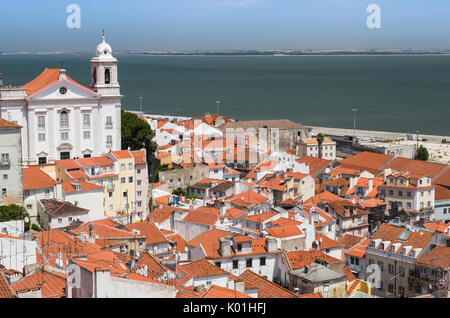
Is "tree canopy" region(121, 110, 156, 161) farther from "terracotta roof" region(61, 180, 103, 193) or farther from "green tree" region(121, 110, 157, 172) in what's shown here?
"terracotta roof" region(61, 180, 103, 193)

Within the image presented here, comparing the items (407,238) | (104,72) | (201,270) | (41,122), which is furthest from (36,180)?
(407,238)

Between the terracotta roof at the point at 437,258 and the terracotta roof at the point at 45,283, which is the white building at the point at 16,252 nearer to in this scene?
the terracotta roof at the point at 45,283

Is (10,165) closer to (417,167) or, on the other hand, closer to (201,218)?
(201,218)

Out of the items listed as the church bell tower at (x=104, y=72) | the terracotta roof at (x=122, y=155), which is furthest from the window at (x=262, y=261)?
the church bell tower at (x=104, y=72)

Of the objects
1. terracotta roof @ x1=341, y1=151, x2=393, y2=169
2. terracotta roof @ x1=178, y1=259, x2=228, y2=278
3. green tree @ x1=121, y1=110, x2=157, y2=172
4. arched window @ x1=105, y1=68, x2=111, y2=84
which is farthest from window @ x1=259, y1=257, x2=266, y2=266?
terracotta roof @ x1=341, y1=151, x2=393, y2=169

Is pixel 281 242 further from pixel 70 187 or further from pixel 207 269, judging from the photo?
pixel 70 187
